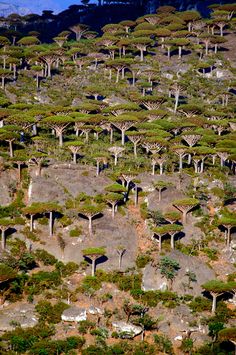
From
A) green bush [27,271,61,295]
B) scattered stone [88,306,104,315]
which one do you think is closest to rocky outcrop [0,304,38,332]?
green bush [27,271,61,295]

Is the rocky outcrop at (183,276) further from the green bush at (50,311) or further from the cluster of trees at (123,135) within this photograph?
the green bush at (50,311)

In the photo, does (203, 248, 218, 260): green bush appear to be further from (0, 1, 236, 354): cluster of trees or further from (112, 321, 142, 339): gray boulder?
(112, 321, 142, 339): gray boulder

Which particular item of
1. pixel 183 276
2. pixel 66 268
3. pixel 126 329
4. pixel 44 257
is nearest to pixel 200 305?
pixel 183 276

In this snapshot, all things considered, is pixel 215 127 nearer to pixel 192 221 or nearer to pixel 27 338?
pixel 192 221

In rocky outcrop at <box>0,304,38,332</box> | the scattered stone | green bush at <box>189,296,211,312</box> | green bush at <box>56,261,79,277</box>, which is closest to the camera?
rocky outcrop at <box>0,304,38,332</box>

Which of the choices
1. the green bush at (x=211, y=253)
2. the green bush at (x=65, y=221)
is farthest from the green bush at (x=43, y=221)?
the green bush at (x=211, y=253)

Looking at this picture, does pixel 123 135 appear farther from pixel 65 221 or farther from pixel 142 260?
pixel 142 260

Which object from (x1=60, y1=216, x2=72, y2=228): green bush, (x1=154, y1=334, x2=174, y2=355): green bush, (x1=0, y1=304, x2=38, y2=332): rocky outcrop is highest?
(x1=60, y1=216, x2=72, y2=228): green bush
